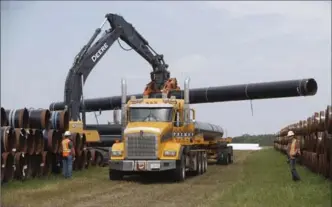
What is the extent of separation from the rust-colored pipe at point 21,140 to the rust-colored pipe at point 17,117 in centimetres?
74

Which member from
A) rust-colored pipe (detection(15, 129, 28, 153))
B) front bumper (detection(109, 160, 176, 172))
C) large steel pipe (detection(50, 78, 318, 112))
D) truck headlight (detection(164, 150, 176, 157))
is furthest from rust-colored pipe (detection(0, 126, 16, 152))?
large steel pipe (detection(50, 78, 318, 112))

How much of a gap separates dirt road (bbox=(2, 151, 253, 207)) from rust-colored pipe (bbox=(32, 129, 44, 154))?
1.50m

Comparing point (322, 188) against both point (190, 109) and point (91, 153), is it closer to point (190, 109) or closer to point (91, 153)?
point (190, 109)

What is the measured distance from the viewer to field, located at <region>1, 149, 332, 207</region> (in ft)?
39.3

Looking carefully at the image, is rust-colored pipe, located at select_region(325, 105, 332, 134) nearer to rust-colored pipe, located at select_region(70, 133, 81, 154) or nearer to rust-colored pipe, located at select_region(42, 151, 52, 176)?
rust-colored pipe, located at select_region(42, 151, 52, 176)

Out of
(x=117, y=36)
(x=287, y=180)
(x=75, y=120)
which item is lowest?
(x=287, y=180)

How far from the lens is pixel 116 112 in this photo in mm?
19453

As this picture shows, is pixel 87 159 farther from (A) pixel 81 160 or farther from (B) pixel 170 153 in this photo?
(B) pixel 170 153

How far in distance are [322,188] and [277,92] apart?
15098 millimetres

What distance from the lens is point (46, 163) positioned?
19141 millimetres

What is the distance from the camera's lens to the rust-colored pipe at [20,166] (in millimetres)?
16766

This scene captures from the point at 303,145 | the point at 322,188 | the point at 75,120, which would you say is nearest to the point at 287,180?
the point at 322,188

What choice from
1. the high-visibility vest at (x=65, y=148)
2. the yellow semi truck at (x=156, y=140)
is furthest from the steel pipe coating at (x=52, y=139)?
the yellow semi truck at (x=156, y=140)

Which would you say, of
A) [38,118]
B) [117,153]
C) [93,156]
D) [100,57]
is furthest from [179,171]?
[100,57]
